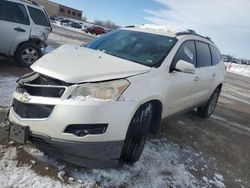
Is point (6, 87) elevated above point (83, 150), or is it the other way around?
point (83, 150)

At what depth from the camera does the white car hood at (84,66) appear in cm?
356

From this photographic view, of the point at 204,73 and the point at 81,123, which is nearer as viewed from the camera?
→ the point at 81,123

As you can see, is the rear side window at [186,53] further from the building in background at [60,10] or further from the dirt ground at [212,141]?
the building in background at [60,10]

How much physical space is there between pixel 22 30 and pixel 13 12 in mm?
539

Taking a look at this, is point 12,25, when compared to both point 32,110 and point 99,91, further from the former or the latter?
point 99,91

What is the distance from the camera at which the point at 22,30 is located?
8984mm

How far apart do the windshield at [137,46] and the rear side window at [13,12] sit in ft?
14.5

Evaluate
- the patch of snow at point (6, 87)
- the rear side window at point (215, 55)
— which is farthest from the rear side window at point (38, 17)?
the rear side window at point (215, 55)

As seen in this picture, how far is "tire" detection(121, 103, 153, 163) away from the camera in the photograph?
3939mm

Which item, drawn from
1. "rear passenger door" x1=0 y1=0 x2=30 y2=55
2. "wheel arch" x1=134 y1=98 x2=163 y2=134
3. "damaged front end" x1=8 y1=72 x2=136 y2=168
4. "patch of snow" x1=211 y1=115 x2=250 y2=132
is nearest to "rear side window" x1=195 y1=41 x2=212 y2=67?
"wheel arch" x1=134 y1=98 x2=163 y2=134

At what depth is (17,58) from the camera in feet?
29.8

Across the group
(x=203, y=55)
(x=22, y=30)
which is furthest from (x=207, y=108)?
(x=22, y=30)

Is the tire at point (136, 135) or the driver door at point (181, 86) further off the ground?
the driver door at point (181, 86)

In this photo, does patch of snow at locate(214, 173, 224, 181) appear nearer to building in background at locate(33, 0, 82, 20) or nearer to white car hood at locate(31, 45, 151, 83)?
white car hood at locate(31, 45, 151, 83)
